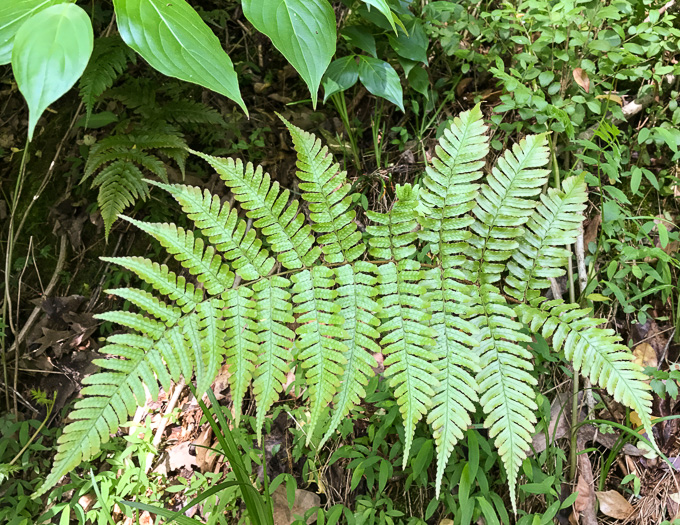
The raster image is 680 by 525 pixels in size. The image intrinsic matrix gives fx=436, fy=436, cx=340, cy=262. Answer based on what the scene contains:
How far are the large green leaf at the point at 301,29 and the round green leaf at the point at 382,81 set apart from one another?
74cm

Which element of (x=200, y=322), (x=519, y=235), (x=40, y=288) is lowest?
(x=200, y=322)

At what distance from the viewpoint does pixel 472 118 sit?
1.35 m

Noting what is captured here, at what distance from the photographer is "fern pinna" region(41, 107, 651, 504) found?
1.25 metres

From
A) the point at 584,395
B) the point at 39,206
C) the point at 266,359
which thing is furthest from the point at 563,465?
the point at 39,206

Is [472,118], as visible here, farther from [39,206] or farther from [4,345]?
[4,345]

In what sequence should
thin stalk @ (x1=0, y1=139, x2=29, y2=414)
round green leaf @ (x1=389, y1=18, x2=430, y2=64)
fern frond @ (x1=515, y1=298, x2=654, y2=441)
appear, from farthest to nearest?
1. thin stalk @ (x1=0, y1=139, x2=29, y2=414)
2. round green leaf @ (x1=389, y1=18, x2=430, y2=64)
3. fern frond @ (x1=515, y1=298, x2=654, y2=441)

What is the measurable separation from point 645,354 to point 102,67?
290cm

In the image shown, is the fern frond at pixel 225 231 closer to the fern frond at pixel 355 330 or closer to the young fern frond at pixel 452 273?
the fern frond at pixel 355 330

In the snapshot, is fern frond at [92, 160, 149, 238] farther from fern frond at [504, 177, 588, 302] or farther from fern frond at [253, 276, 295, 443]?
fern frond at [504, 177, 588, 302]


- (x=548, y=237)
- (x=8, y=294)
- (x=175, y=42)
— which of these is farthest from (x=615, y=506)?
(x=8, y=294)

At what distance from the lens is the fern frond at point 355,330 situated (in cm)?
128

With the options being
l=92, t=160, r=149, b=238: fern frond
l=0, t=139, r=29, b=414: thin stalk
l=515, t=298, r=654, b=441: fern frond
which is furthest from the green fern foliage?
l=515, t=298, r=654, b=441: fern frond

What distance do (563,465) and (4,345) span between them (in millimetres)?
3000

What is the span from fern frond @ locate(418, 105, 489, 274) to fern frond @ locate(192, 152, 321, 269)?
15.6 inches
